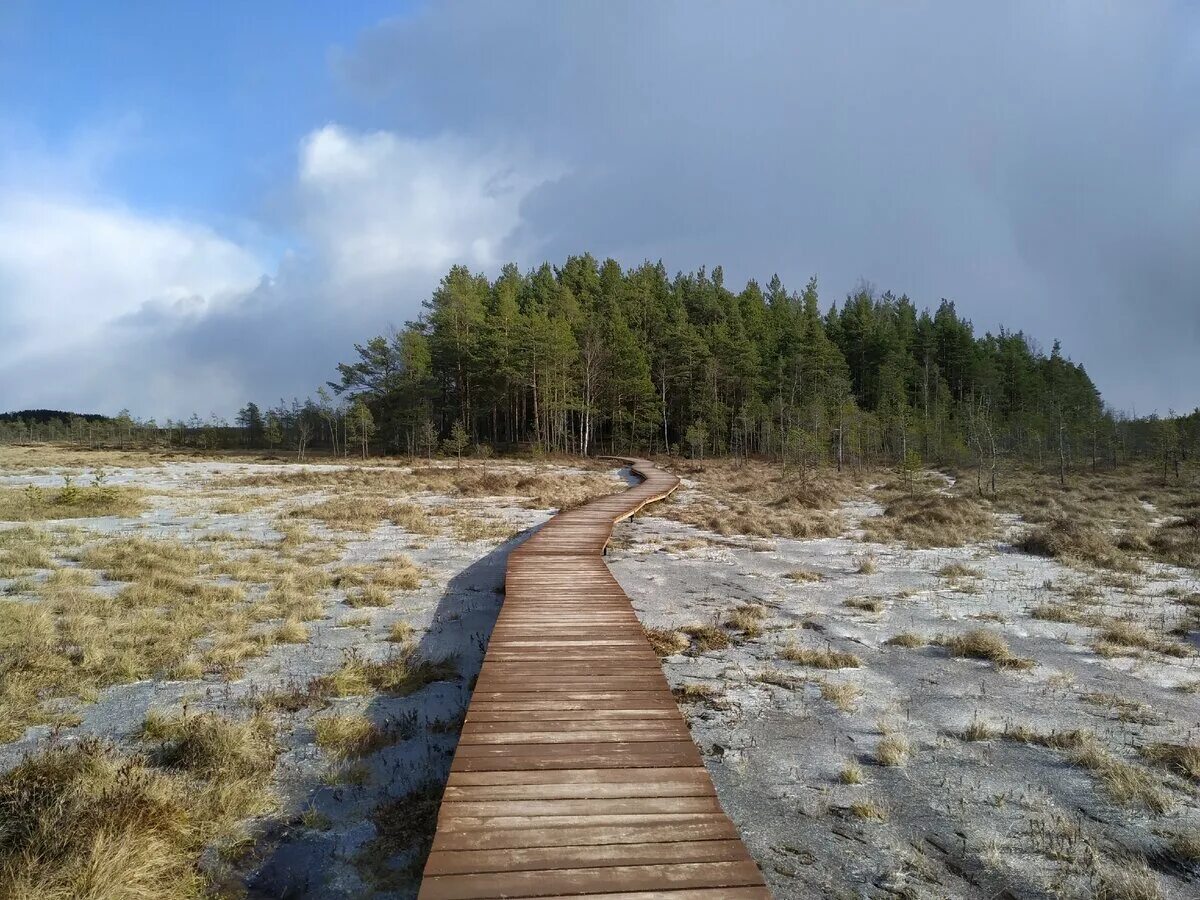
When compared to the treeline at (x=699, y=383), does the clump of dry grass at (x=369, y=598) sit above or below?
below

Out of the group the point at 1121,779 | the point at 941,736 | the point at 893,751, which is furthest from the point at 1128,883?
the point at 941,736

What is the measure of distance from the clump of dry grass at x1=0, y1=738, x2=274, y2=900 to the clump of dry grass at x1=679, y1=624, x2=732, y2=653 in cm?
514

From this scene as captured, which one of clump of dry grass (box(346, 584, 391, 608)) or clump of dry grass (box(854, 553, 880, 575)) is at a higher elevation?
clump of dry grass (box(854, 553, 880, 575))

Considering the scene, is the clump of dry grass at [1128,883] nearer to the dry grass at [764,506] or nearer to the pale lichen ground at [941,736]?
the pale lichen ground at [941,736]

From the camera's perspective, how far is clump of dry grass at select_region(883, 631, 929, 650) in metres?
8.34

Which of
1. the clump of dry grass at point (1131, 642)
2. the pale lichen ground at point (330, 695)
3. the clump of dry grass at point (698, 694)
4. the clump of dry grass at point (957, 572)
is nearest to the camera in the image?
the pale lichen ground at point (330, 695)

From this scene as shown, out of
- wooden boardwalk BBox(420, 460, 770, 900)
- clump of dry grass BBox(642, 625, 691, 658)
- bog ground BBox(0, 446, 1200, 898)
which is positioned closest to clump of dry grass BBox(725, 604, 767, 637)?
bog ground BBox(0, 446, 1200, 898)

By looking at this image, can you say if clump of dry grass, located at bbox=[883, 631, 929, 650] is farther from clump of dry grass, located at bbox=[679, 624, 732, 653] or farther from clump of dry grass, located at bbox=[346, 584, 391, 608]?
clump of dry grass, located at bbox=[346, 584, 391, 608]

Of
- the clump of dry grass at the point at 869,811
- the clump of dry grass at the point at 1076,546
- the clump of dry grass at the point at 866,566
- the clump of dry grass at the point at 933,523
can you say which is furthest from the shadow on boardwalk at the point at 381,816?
the clump of dry grass at the point at 1076,546

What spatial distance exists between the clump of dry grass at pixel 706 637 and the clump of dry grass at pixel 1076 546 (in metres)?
9.47

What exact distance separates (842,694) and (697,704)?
1588 mm

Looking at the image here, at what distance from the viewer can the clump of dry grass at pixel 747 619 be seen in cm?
877

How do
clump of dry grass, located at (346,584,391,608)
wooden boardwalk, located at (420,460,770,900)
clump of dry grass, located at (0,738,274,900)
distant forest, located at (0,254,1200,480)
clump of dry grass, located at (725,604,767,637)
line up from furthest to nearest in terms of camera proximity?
distant forest, located at (0,254,1200,480)
clump of dry grass, located at (346,584,391,608)
clump of dry grass, located at (725,604,767,637)
clump of dry grass, located at (0,738,274,900)
wooden boardwalk, located at (420,460,770,900)

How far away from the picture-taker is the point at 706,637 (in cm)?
851
